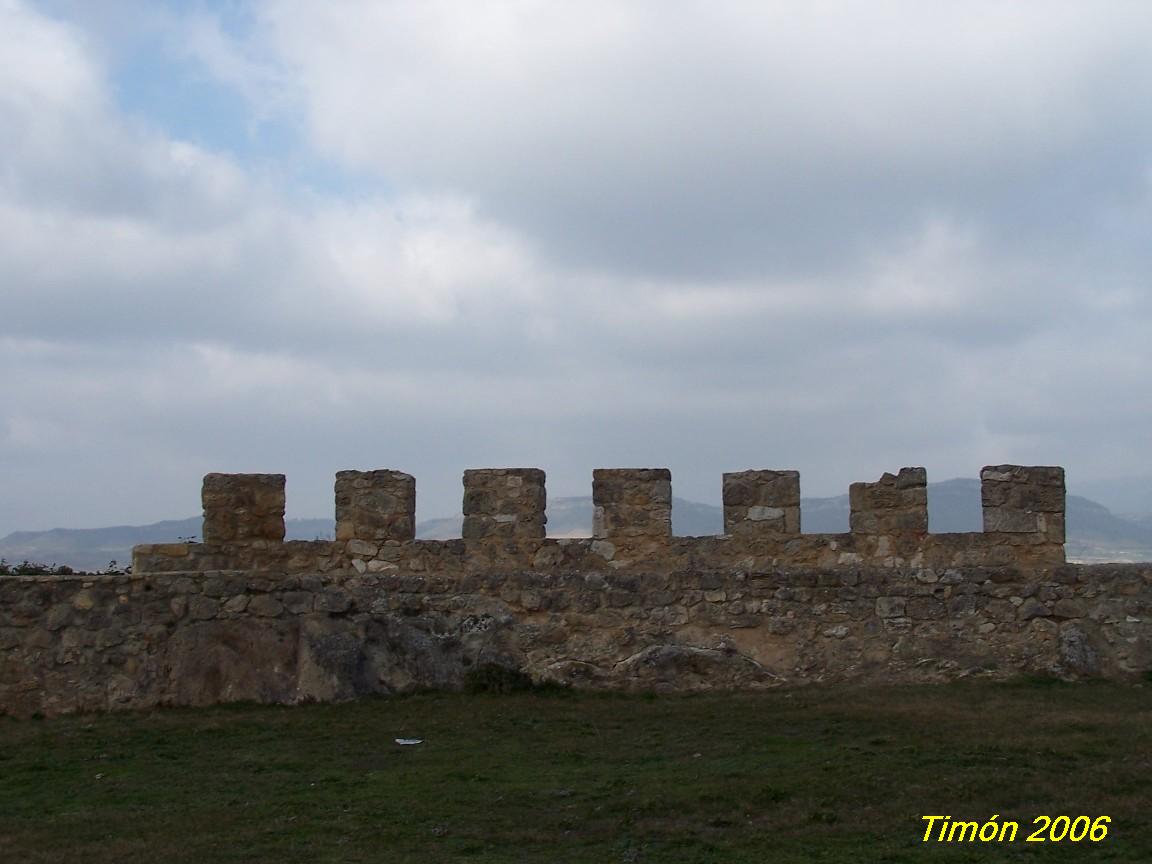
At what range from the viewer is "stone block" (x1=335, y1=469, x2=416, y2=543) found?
11.8m

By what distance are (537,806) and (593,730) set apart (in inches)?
92.6

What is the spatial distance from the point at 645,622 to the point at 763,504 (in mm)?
1546

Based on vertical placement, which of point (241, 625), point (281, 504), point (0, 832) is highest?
point (281, 504)

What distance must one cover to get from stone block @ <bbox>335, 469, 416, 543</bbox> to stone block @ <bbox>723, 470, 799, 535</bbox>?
2.98 m

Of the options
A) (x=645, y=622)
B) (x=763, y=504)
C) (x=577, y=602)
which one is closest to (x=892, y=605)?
(x=763, y=504)

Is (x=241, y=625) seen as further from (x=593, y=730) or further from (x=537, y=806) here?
(x=537, y=806)

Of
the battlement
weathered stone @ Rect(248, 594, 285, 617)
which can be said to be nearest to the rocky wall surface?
weathered stone @ Rect(248, 594, 285, 617)

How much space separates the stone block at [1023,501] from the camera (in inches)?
458

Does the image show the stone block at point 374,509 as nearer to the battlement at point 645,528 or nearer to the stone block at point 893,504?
the battlement at point 645,528

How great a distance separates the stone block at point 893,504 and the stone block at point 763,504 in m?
0.56

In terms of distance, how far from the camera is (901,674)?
11273mm

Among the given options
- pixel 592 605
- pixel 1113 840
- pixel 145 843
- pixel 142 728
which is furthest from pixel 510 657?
pixel 1113 840

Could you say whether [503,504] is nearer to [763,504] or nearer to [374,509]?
[374,509]

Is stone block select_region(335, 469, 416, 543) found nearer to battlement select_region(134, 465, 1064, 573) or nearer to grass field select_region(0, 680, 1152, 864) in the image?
battlement select_region(134, 465, 1064, 573)
